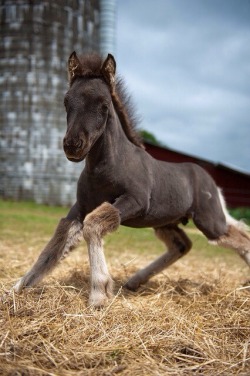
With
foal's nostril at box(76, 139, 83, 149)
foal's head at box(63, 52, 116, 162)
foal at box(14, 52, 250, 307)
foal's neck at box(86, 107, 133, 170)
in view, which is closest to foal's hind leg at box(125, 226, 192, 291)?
foal at box(14, 52, 250, 307)

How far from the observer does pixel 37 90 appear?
19.1m

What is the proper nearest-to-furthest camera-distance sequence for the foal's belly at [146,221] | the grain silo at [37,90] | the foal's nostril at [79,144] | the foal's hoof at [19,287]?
the foal's nostril at [79,144] < the foal's hoof at [19,287] < the foal's belly at [146,221] < the grain silo at [37,90]

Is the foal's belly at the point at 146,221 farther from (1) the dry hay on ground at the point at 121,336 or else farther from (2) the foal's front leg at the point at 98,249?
(1) the dry hay on ground at the point at 121,336

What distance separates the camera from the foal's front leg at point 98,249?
151 inches

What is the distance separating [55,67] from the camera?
19031 millimetres

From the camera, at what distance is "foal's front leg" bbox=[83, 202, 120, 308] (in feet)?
12.6

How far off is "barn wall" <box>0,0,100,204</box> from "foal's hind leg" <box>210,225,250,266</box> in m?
14.4

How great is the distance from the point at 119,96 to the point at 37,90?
50.1ft

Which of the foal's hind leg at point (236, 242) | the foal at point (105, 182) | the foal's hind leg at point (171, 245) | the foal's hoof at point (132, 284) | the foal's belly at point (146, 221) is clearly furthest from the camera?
the foal's hind leg at point (171, 245)

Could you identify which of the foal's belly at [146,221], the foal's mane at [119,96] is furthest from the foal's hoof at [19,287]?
the foal's mane at [119,96]

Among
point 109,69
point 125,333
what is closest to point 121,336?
point 125,333

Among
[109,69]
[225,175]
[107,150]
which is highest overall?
[109,69]

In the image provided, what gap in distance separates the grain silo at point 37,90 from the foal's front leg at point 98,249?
1556 centimetres

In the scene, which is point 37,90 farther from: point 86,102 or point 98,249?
point 98,249
